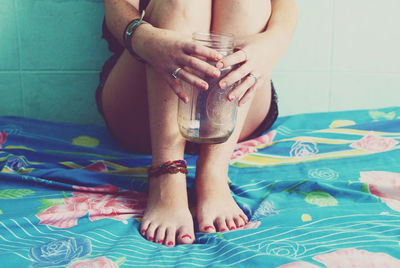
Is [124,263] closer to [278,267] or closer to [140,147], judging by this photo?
[278,267]

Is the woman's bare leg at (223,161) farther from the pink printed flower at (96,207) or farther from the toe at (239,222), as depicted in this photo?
the pink printed flower at (96,207)

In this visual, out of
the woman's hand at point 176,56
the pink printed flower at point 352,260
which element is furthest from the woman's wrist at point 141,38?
the pink printed flower at point 352,260

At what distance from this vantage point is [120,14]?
2.78 ft


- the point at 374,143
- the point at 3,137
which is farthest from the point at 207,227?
the point at 3,137

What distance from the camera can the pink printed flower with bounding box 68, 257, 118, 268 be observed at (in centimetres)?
54

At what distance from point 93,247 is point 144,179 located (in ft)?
1.01

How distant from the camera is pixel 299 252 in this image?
0.59 m

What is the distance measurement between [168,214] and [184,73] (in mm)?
275

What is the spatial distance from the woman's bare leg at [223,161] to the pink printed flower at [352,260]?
202 mm

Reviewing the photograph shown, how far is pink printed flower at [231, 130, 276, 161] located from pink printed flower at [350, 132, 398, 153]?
0.23m

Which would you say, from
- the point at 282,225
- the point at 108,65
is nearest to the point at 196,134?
the point at 282,225

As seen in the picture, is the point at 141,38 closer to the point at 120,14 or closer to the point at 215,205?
the point at 120,14

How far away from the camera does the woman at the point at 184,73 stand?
0.68 metres

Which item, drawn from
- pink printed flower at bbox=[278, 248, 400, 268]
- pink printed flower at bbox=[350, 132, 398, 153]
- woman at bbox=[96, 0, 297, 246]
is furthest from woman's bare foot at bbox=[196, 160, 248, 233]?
pink printed flower at bbox=[350, 132, 398, 153]
